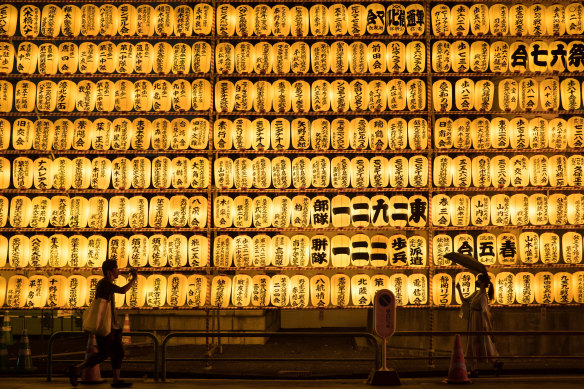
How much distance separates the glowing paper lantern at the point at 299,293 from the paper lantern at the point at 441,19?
552 cm

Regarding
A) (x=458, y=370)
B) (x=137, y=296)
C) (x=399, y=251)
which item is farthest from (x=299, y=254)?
(x=458, y=370)

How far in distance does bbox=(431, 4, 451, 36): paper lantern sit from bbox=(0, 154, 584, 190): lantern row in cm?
248

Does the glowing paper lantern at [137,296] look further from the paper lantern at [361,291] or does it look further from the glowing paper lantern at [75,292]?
the paper lantern at [361,291]

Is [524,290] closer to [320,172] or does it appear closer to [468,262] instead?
[468,262]

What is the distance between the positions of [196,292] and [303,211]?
8.35 feet

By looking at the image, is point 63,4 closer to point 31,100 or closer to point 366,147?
point 31,100

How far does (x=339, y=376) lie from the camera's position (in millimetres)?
12914

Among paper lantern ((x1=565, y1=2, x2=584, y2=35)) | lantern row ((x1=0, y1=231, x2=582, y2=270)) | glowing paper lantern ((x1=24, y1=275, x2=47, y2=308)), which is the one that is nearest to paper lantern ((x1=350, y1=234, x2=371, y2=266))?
lantern row ((x1=0, y1=231, x2=582, y2=270))

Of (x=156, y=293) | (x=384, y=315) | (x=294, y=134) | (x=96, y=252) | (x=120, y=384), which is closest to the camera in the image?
(x=384, y=315)

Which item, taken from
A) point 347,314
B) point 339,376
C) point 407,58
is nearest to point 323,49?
point 407,58

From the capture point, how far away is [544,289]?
13734mm

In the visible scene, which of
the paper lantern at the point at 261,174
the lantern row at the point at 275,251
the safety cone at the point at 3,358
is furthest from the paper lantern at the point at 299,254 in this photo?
the safety cone at the point at 3,358

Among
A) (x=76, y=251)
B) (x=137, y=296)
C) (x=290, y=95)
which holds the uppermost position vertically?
(x=290, y=95)

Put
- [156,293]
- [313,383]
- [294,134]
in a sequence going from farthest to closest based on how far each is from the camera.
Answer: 1. [294,134]
2. [156,293]
3. [313,383]
